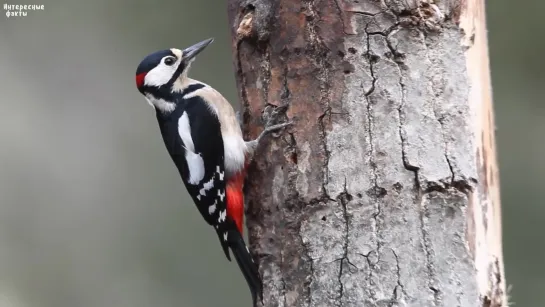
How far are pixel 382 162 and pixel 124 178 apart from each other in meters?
3.59

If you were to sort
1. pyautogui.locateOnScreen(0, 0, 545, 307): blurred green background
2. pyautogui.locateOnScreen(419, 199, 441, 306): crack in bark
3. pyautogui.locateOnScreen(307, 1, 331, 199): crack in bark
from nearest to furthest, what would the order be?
pyautogui.locateOnScreen(419, 199, 441, 306): crack in bark
pyautogui.locateOnScreen(307, 1, 331, 199): crack in bark
pyautogui.locateOnScreen(0, 0, 545, 307): blurred green background

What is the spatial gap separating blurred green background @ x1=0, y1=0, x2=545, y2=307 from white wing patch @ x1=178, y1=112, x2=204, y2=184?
7.46 ft

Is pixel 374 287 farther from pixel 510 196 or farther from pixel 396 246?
pixel 510 196

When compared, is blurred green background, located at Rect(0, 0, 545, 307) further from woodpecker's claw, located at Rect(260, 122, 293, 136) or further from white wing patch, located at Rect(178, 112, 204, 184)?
woodpecker's claw, located at Rect(260, 122, 293, 136)

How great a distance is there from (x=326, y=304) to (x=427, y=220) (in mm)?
338

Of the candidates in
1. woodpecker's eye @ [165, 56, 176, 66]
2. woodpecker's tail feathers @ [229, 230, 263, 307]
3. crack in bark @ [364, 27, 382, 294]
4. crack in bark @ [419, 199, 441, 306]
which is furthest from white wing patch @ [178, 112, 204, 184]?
crack in bark @ [419, 199, 441, 306]

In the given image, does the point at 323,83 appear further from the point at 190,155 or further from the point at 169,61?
the point at 169,61

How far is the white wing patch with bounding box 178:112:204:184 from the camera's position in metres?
3.01

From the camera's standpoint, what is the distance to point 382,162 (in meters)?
2.16

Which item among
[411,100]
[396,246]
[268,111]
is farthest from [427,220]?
[268,111]

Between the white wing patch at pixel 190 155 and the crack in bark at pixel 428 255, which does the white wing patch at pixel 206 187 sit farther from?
the crack in bark at pixel 428 255

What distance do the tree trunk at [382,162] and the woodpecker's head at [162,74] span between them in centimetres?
93

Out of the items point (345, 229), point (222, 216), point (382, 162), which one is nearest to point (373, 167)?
point (382, 162)

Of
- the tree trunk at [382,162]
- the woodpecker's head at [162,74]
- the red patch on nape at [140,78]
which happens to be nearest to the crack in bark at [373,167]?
the tree trunk at [382,162]
